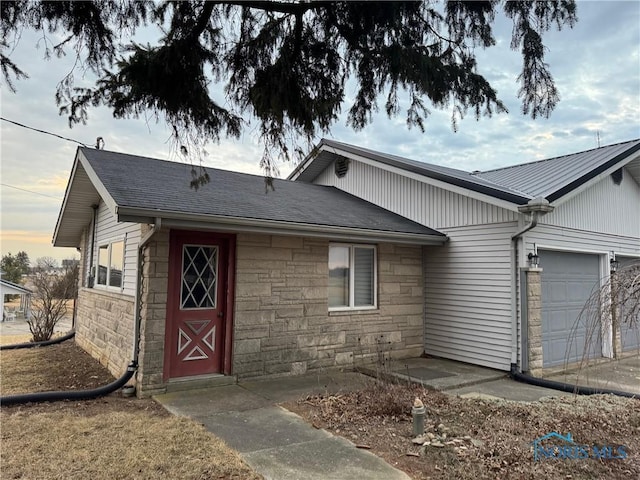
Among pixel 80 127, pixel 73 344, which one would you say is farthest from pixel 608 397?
pixel 73 344

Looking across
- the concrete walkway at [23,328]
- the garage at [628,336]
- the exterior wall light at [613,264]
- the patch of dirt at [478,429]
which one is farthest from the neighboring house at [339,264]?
the concrete walkway at [23,328]

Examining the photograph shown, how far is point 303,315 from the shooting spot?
745cm

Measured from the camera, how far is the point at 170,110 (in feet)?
12.8

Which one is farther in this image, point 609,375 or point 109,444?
point 609,375

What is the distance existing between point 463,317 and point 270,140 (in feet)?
19.9

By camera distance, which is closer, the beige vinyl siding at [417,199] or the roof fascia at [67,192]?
the roof fascia at [67,192]

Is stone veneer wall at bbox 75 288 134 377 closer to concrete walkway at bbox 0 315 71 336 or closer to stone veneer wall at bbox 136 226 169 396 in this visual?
stone veneer wall at bbox 136 226 169 396

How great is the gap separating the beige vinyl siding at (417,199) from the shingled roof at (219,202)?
0.86 ft

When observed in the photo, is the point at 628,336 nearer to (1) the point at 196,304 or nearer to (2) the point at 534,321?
(2) the point at 534,321

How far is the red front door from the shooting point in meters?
6.37

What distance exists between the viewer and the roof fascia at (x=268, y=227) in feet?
18.3

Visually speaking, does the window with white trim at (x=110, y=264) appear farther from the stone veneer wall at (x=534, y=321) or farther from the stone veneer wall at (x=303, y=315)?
the stone veneer wall at (x=534, y=321)

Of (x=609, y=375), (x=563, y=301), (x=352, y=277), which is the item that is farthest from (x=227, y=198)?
(x=609, y=375)

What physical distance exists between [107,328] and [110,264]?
4.20ft
